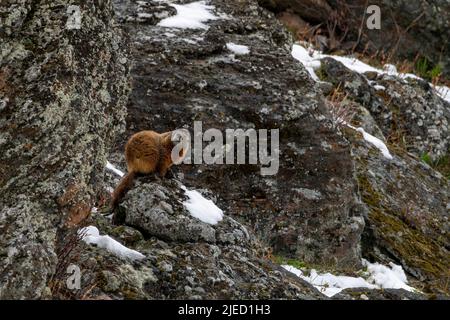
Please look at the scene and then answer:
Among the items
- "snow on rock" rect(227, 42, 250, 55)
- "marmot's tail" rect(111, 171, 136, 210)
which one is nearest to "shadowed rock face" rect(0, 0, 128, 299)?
"marmot's tail" rect(111, 171, 136, 210)

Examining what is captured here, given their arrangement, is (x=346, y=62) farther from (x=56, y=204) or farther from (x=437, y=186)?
(x=56, y=204)

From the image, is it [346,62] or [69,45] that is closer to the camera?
[69,45]

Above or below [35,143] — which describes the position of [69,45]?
above

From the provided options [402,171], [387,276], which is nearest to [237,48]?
[402,171]

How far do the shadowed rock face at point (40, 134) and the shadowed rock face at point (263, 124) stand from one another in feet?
11.2

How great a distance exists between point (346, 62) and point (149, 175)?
25.6ft

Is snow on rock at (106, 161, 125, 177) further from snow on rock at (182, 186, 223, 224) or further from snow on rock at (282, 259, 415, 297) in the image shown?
snow on rock at (282, 259, 415, 297)

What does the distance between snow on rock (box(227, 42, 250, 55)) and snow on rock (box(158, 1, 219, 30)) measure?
0.49 meters

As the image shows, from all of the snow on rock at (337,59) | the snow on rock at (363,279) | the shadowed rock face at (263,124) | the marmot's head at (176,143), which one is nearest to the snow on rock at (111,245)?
the marmot's head at (176,143)

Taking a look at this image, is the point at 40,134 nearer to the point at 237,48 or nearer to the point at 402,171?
the point at 237,48

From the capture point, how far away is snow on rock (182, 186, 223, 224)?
265 inches

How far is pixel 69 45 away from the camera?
528cm

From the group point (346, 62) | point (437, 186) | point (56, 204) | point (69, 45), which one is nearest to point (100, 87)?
point (69, 45)
